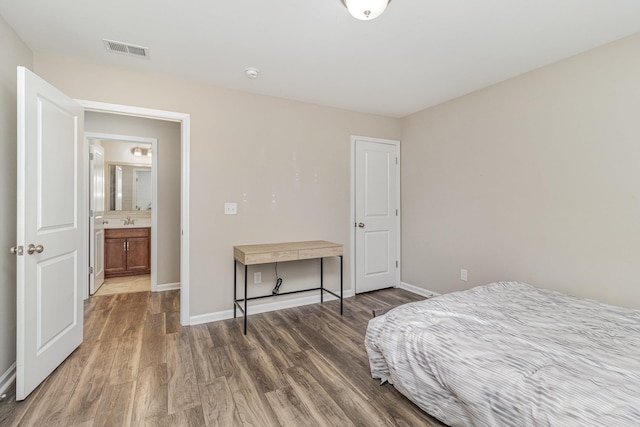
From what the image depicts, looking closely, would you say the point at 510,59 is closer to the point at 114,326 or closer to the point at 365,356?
the point at 365,356

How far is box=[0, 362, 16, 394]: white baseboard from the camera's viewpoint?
1897mm

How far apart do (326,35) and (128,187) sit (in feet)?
15.3

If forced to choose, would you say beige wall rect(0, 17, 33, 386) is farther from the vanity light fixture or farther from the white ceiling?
the vanity light fixture

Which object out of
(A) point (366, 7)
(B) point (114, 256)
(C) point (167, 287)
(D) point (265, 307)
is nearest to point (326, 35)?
(A) point (366, 7)

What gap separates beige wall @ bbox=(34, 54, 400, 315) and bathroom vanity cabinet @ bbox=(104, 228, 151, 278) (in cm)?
246

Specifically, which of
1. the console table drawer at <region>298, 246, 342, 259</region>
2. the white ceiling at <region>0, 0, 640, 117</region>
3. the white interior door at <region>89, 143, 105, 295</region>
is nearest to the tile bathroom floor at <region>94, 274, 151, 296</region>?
the white interior door at <region>89, 143, 105, 295</region>

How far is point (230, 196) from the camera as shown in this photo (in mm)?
3188

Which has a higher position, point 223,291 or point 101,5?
point 101,5

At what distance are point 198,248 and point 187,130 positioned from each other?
3.86 ft

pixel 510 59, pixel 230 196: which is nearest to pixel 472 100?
pixel 510 59

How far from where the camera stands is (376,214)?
410 cm

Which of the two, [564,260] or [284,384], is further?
[564,260]

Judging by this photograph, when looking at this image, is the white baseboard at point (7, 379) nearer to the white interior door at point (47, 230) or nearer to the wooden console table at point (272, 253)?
the white interior door at point (47, 230)

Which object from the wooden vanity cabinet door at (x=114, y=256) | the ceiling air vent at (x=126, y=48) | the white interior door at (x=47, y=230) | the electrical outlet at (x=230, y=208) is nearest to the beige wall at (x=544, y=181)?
the electrical outlet at (x=230, y=208)
